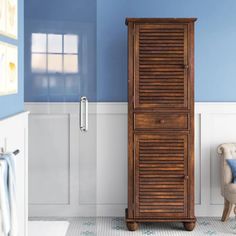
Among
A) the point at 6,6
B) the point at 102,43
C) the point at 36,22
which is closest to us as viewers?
the point at 6,6

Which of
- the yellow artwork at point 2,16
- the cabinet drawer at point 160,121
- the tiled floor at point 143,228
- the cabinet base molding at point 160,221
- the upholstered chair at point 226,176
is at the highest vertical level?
the yellow artwork at point 2,16

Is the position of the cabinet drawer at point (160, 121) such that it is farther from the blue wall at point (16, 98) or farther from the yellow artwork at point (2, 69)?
the yellow artwork at point (2, 69)

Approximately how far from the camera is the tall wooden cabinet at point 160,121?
4367mm

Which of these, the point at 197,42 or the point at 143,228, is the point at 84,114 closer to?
the point at 143,228

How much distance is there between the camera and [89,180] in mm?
3896

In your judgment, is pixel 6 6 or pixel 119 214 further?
pixel 119 214

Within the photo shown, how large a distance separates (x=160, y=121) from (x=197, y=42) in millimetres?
804

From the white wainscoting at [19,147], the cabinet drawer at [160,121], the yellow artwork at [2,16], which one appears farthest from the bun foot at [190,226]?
the yellow artwork at [2,16]

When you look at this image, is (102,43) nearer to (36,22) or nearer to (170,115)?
(170,115)

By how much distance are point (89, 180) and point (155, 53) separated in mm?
1084

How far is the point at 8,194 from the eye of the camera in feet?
7.70

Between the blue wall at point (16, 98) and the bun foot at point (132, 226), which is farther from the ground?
the blue wall at point (16, 98)

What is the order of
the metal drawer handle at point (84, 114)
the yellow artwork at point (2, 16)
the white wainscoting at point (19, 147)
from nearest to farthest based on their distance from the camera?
the yellow artwork at point (2, 16), the white wainscoting at point (19, 147), the metal drawer handle at point (84, 114)

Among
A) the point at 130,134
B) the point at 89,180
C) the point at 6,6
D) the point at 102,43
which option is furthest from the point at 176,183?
the point at 6,6
